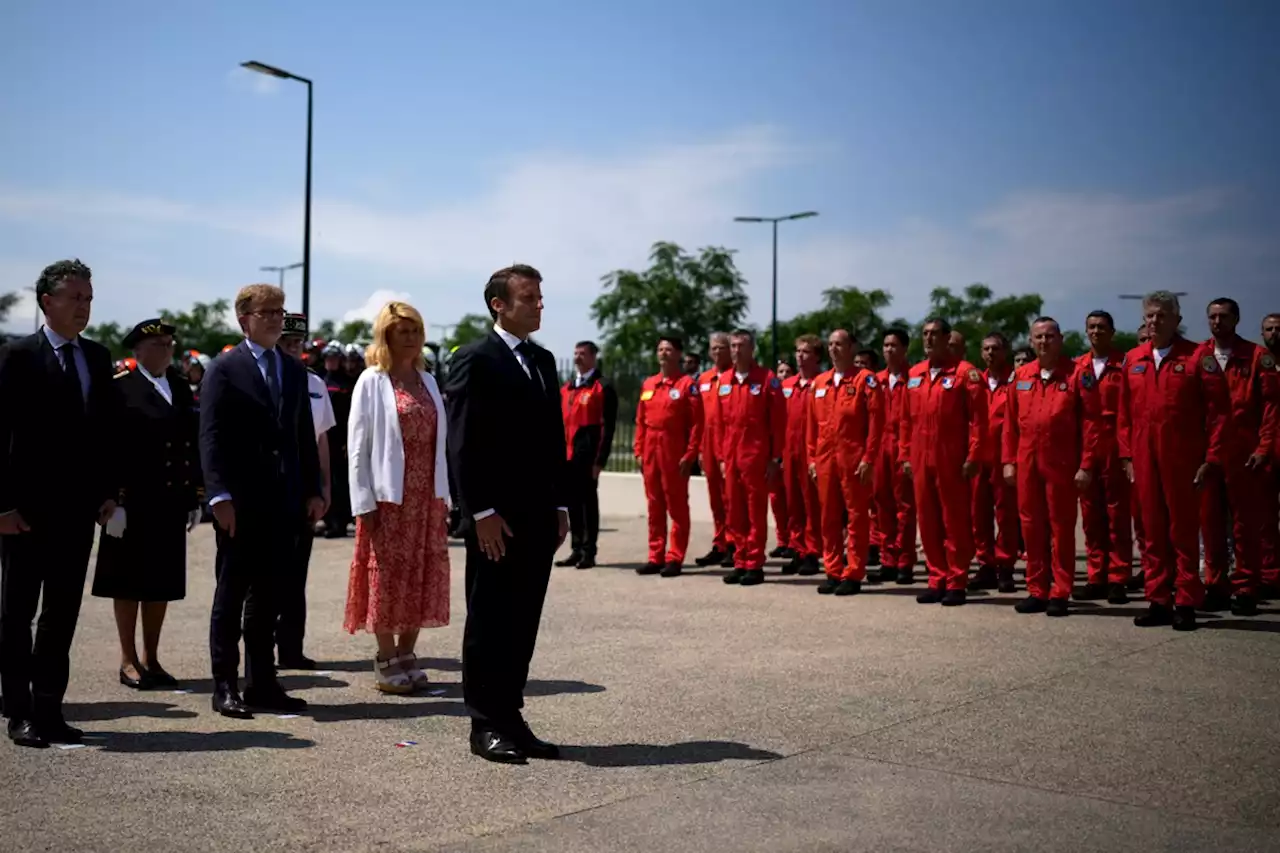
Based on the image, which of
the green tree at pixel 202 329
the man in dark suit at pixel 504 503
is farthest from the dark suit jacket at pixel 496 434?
the green tree at pixel 202 329

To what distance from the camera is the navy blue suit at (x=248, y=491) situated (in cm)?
674

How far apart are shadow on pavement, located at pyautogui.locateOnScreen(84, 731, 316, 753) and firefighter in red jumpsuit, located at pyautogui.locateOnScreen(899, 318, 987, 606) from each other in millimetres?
6129

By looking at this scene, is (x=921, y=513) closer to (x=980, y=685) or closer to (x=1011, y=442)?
(x=1011, y=442)

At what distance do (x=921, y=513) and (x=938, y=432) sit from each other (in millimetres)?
718

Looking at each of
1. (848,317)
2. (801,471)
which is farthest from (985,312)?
(801,471)

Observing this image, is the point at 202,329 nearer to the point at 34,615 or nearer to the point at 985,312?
the point at 985,312

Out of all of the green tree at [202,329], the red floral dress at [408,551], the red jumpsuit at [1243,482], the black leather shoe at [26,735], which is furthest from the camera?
the green tree at [202,329]

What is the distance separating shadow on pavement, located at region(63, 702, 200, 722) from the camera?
6746 mm

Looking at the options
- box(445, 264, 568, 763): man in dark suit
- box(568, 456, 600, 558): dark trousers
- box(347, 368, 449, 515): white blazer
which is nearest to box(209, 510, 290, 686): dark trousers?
box(347, 368, 449, 515): white blazer

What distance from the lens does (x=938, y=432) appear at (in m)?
11.0

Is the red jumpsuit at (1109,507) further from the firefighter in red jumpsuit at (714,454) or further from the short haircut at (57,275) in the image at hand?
the short haircut at (57,275)

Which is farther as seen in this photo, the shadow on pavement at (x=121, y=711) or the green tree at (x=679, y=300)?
the green tree at (x=679, y=300)

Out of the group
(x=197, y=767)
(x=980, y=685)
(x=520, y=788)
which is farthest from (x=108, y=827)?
(x=980, y=685)

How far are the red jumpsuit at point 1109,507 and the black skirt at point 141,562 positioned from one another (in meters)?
6.94
